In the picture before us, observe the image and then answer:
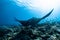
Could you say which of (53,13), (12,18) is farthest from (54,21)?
(12,18)

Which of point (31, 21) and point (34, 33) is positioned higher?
point (31, 21)

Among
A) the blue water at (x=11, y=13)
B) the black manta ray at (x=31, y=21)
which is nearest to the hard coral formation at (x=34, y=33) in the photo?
the black manta ray at (x=31, y=21)

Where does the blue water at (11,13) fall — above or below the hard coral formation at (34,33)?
above

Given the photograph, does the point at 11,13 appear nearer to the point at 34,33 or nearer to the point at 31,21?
the point at 31,21

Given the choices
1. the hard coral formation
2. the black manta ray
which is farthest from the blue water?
the hard coral formation

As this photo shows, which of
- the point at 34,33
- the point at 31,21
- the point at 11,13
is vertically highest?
the point at 11,13

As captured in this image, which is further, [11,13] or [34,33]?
[11,13]

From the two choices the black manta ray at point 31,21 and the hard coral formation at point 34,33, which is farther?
the black manta ray at point 31,21

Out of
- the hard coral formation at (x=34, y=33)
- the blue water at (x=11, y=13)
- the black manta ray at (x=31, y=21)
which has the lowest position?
the hard coral formation at (x=34, y=33)

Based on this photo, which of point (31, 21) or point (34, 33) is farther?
point (31, 21)

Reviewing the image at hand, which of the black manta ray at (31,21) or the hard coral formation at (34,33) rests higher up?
the black manta ray at (31,21)

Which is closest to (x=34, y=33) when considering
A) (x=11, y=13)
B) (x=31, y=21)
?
(x=31, y=21)

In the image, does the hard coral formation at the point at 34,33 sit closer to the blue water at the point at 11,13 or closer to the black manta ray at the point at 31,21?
the black manta ray at the point at 31,21

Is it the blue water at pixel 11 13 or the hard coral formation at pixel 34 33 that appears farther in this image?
the blue water at pixel 11 13
